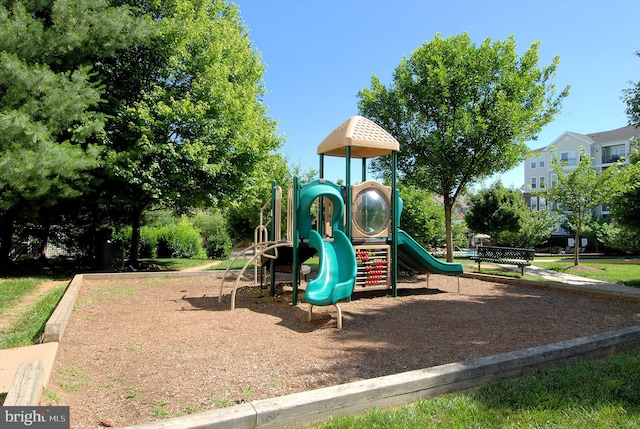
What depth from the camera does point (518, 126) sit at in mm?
13266

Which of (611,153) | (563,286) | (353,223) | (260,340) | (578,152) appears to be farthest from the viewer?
(578,152)

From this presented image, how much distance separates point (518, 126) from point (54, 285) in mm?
14388

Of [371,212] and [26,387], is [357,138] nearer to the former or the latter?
[371,212]

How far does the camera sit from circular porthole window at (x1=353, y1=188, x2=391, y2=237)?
29.1 ft

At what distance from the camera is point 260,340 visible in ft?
17.1

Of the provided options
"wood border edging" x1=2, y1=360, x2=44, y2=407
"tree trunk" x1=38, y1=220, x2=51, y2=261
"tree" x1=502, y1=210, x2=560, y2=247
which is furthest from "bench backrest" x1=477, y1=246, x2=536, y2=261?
"tree" x1=502, y1=210, x2=560, y2=247

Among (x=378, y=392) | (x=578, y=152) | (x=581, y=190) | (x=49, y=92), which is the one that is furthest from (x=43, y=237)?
(x=578, y=152)

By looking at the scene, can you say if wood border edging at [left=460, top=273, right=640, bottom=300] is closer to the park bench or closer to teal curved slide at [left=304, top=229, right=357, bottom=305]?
the park bench

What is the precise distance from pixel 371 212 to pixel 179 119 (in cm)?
767

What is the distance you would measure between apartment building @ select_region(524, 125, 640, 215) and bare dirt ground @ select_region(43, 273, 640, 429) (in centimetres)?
4650

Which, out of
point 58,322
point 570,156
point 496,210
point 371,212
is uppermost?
point 570,156

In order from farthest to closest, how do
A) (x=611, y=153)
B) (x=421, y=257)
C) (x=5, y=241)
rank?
(x=611, y=153), (x=5, y=241), (x=421, y=257)

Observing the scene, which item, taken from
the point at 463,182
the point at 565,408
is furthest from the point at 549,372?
the point at 463,182

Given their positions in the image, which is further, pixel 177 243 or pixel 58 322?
pixel 177 243
